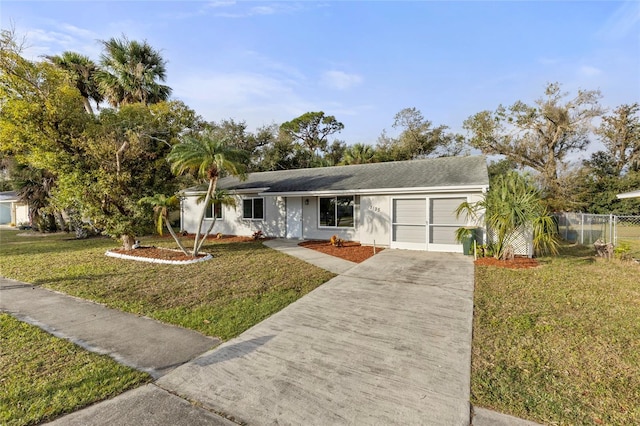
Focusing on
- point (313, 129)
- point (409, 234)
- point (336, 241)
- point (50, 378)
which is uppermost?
point (313, 129)

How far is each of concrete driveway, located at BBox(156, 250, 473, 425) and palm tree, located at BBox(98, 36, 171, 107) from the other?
634 inches

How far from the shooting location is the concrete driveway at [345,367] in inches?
108

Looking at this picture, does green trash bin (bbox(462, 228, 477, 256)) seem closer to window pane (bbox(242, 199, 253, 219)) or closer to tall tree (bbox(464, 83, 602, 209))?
window pane (bbox(242, 199, 253, 219))

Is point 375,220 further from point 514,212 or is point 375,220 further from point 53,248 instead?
point 53,248

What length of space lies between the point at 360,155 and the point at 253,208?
13.5m

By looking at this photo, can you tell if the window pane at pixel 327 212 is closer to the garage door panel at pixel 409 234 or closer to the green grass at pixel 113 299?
the garage door panel at pixel 409 234

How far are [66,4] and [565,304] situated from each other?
44.7 feet

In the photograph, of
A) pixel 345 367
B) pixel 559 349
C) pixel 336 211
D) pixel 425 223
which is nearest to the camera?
pixel 345 367

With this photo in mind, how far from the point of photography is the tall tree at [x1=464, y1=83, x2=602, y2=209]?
24.3m

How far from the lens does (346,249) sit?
37.9 feet

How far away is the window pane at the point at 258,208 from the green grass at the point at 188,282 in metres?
4.53

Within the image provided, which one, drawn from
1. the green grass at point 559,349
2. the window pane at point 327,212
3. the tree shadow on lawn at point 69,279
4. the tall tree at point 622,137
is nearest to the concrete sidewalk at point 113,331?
the tree shadow on lawn at point 69,279

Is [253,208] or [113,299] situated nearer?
[113,299]

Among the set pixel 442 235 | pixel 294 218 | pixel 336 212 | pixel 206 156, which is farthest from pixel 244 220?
pixel 442 235
